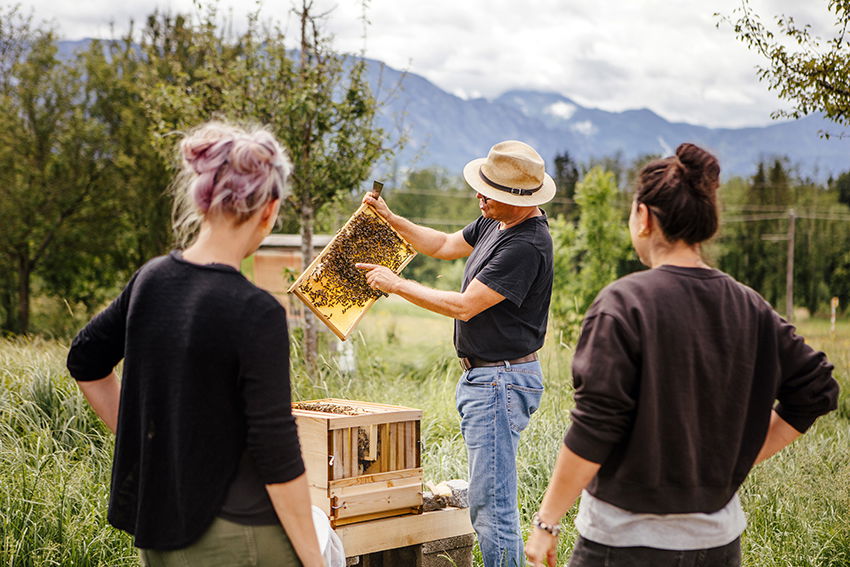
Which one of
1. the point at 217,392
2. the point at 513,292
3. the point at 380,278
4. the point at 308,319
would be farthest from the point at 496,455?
the point at 308,319

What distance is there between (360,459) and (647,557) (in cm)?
164

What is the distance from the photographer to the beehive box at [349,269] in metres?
3.98

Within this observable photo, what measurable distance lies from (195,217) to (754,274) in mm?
41676

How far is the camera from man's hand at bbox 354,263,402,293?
4.00m

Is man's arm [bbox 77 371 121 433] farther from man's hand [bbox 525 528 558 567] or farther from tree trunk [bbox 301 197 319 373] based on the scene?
tree trunk [bbox 301 197 319 373]

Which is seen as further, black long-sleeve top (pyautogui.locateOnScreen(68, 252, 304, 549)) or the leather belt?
the leather belt

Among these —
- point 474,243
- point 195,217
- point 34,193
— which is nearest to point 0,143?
point 34,193

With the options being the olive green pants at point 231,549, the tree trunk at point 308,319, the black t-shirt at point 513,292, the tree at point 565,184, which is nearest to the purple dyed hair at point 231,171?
the olive green pants at point 231,549

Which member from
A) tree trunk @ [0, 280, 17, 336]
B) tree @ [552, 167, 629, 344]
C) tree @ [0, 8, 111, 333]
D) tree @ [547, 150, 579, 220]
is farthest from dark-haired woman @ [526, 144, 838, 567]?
tree @ [547, 150, 579, 220]

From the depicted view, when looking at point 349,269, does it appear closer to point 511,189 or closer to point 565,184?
point 511,189

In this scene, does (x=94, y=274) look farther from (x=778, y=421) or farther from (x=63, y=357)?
(x=778, y=421)

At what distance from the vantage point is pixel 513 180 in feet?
13.5

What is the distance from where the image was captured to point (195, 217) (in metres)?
2.30

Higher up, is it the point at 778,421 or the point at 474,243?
the point at 474,243
